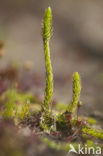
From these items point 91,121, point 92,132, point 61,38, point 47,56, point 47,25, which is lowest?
point 92,132

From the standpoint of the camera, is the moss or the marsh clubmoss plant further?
the moss

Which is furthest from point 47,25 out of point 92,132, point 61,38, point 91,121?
point 61,38

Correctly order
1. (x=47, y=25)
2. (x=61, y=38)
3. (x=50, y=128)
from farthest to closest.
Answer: (x=61, y=38)
(x=50, y=128)
(x=47, y=25)

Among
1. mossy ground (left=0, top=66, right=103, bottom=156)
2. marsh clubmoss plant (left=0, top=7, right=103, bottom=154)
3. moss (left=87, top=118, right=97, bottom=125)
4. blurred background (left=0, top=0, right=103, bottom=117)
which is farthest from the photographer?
blurred background (left=0, top=0, right=103, bottom=117)

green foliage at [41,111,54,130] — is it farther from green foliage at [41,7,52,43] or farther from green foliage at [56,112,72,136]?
green foliage at [41,7,52,43]

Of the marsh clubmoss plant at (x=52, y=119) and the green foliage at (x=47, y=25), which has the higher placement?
the green foliage at (x=47, y=25)

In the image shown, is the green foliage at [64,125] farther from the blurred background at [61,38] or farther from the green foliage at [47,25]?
the blurred background at [61,38]

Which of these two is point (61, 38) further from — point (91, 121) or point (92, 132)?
point (92, 132)

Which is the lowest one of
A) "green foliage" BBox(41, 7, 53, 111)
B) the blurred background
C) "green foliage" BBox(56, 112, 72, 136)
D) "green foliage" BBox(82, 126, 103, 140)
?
"green foliage" BBox(82, 126, 103, 140)

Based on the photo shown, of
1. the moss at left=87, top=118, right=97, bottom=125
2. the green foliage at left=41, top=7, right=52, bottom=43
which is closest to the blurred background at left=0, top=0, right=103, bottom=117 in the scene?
the moss at left=87, top=118, right=97, bottom=125

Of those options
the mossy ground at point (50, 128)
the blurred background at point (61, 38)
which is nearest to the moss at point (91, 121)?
the mossy ground at point (50, 128)
